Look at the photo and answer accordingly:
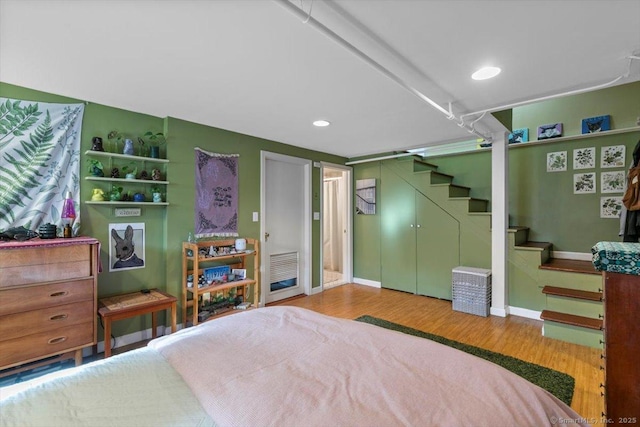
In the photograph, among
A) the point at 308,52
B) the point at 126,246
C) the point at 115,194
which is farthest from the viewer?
the point at 126,246

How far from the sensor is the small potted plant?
286cm

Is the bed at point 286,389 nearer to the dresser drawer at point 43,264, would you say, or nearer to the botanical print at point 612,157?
the dresser drawer at point 43,264

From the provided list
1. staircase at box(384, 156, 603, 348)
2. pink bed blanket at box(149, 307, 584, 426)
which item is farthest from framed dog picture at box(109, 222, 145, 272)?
staircase at box(384, 156, 603, 348)

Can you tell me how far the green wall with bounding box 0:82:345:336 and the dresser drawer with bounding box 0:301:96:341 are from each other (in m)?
0.47

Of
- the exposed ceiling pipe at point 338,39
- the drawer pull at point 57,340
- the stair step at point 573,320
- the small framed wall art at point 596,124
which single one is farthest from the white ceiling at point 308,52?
the stair step at point 573,320

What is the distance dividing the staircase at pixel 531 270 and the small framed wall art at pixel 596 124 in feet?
4.73

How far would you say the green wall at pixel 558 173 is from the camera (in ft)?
11.6

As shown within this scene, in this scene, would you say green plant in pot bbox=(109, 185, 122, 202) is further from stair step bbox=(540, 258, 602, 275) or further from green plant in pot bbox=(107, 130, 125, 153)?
stair step bbox=(540, 258, 602, 275)

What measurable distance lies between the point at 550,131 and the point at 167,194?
486 cm

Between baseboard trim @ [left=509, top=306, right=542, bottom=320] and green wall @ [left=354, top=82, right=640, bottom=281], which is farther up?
green wall @ [left=354, top=82, right=640, bottom=281]

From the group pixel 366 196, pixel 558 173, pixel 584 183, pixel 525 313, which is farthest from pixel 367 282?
pixel 584 183

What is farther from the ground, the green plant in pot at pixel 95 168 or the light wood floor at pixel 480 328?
the green plant in pot at pixel 95 168

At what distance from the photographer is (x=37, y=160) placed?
232 cm

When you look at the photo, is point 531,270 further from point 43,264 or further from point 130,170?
point 43,264
